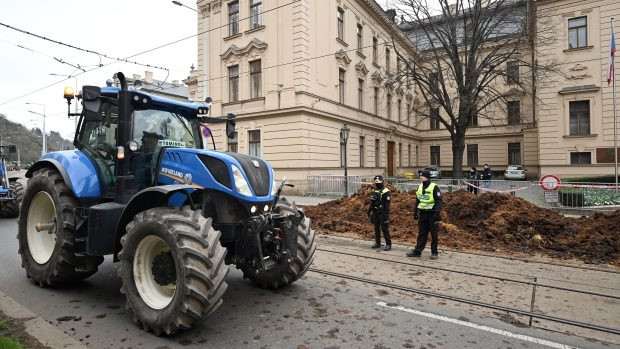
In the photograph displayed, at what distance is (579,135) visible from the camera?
89.7 feet

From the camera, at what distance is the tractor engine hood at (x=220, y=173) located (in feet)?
14.5

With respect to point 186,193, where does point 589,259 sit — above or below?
below

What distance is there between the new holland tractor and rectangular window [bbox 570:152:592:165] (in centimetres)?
2909

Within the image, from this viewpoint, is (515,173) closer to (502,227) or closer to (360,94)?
(360,94)

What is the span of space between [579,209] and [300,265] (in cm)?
1478

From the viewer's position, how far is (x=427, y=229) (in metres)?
8.54

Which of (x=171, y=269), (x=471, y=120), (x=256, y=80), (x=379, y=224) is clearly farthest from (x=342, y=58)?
(x=171, y=269)

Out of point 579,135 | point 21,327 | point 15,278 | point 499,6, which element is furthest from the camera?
point 579,135

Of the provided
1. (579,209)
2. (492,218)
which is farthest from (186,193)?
(579,209)

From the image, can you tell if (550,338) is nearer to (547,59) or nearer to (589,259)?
(589,259)

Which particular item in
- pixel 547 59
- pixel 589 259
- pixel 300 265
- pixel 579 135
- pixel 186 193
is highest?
pixel 547 59

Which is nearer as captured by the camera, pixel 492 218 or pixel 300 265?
pixel 300 265

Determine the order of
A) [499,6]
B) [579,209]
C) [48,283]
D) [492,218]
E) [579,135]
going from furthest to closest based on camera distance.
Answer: [579,135] < [499,6] < [579,209] < [492,218] < [48,283]

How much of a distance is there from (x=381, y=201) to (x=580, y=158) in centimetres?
2504
